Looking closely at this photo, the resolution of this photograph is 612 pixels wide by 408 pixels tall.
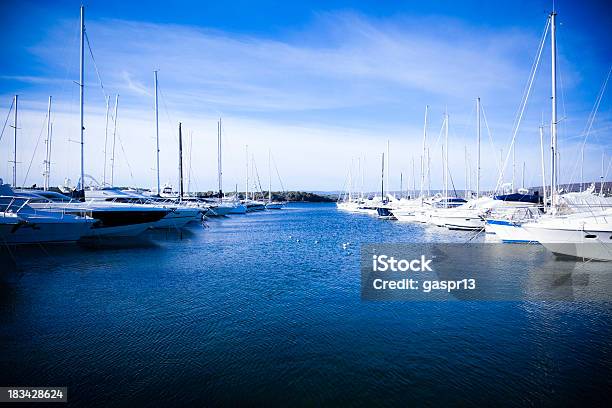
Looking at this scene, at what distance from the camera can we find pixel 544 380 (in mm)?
7730

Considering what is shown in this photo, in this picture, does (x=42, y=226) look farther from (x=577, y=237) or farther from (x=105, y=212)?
(x=577, y=237)

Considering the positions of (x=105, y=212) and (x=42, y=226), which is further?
(x=105, y=212)

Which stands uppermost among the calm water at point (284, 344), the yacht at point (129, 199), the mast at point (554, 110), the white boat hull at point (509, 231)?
the mast at point (554, 110)

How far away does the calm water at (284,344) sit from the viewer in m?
7.32

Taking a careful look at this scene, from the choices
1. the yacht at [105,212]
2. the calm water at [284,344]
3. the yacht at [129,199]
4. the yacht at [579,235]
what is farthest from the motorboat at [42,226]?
the yacht at [579,235]

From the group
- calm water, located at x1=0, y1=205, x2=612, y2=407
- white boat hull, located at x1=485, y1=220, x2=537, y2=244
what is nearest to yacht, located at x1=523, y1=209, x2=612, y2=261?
white boat hull, located at x1=485, y1=220, x2=537, y2=244

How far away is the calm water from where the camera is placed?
24.0ft

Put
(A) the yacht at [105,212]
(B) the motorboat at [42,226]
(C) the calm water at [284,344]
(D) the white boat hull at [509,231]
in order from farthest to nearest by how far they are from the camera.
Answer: (D) the white boat hull at [509,231], (A) the yacht at [105,212], (B) the motorboat at [42,226], (C) the calm water at [284,344]

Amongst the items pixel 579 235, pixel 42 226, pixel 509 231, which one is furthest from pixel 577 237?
pixel 42 226

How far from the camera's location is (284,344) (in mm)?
9547

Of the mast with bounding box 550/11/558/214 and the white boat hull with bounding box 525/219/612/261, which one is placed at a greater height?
the mast with bounding box 550/11/558/214

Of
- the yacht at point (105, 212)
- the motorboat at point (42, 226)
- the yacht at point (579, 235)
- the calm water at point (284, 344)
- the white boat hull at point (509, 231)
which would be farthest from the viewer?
the white boat hull at point (509, 231)

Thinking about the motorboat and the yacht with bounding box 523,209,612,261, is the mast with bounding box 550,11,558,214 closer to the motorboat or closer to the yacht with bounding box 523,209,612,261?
the yacht with bounding box 523,209,612,261

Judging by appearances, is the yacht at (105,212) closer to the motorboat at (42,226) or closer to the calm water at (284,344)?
the motorboat at (42,226)
